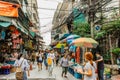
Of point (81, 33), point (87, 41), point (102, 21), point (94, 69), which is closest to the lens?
point (94, 69)

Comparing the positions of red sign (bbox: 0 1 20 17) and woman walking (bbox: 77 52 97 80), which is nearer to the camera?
woman walking (bbox: 77 52 97 80)

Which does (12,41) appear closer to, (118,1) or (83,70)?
(118,1)

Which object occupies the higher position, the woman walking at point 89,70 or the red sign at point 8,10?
the red sign at point 8,10

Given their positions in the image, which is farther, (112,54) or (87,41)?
(112,54)

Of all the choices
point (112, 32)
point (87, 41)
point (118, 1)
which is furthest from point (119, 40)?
point (87, 41)

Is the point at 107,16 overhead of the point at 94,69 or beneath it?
Result: overhead

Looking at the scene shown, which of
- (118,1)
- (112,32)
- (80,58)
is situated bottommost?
(80,58)

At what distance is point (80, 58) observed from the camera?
26062 mm

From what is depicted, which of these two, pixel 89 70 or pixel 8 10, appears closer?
pixel 89 70

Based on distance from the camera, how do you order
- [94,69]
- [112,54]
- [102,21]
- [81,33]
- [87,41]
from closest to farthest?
[94,69]
[87,41]
[112,54]
[102,21]
[81,33]

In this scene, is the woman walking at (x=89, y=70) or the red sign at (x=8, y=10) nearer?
the woman walking at (x=89, y=70)

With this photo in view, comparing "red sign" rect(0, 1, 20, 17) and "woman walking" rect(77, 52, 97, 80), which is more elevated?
"red sign" rect(0, 1, 20, 17)

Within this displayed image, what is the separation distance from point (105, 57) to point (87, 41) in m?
9.23

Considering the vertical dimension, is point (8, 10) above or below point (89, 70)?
above
